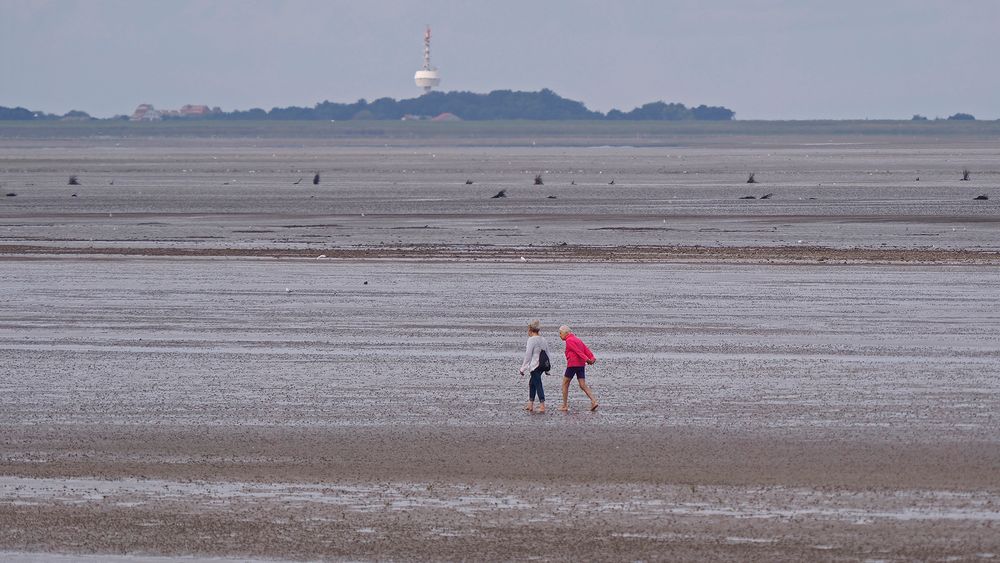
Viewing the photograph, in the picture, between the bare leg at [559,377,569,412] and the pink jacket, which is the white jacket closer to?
the pink jacket

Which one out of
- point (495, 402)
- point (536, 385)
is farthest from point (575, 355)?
point (495, 402)

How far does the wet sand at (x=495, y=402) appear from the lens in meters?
10.6

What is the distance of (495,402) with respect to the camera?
1548cm

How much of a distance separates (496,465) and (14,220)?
38.5 meters

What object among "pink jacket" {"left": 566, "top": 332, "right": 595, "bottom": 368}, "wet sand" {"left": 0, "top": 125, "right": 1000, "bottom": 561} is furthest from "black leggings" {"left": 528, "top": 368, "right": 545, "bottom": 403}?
"pink jacket" {"left": 566, "top": 332, "right": 595, "bottom": 368}

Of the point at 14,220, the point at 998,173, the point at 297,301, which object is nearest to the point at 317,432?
the point at 297,301

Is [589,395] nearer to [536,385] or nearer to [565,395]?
[565,395]

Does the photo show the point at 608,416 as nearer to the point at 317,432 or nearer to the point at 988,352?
the point at 317,432

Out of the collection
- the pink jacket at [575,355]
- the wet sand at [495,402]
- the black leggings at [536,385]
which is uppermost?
the pink jacket at [575,355]

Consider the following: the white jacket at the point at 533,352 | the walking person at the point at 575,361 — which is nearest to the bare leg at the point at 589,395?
the walking person at the point at 575,361

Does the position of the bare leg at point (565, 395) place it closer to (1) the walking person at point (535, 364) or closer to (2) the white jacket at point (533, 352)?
(1) the walking person at point (535, 364)

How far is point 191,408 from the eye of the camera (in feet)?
50.2

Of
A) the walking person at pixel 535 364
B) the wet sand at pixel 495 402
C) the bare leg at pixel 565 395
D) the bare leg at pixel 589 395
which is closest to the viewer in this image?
the wet sand at pixel 495 402

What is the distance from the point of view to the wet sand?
34.8 ft
